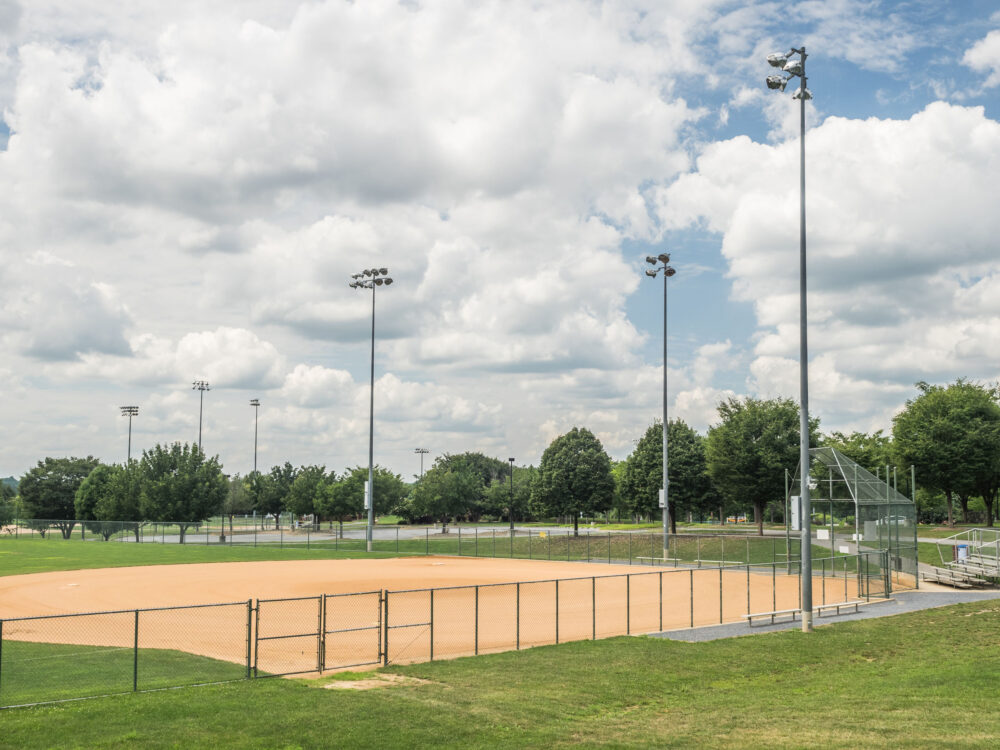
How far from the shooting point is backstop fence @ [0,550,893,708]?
58.6 ft

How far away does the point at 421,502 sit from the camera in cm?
10038

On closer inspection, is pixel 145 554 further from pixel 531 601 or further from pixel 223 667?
pixel 223 667

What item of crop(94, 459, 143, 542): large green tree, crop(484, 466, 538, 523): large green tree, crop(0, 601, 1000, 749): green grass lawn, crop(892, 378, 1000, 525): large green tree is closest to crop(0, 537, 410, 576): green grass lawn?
crop(94, 459, 143, 542): large green tree

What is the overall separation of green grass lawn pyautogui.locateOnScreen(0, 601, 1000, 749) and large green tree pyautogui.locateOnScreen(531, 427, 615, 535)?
5175 cm

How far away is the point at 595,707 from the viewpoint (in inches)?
585

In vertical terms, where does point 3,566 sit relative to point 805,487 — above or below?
below

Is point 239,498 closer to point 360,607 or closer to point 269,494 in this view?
point 269,494

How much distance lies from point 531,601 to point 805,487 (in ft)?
42.2

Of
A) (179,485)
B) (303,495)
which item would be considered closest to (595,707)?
(179,485)

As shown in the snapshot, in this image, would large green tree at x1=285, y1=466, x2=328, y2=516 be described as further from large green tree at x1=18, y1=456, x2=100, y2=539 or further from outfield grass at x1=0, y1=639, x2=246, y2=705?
outfield grass at x1=0, y1=639, x2=246, y2=705

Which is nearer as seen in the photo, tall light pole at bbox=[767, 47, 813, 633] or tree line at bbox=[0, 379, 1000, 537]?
tall light pole at bbox=[767, 47, 813, 633]

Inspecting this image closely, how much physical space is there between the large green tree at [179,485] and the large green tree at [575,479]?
3149cm

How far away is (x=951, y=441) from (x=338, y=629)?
61.5 meters

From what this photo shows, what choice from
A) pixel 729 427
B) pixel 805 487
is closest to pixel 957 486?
pixel 729 427
